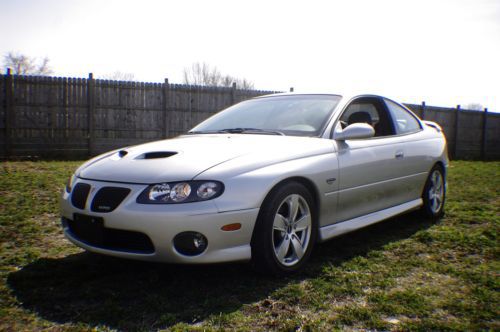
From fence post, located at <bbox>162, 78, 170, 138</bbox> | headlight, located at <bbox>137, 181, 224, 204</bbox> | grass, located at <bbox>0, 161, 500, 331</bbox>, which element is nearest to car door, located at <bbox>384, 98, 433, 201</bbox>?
grass, located at <bbox>0, 161, 500, 331</bbox>

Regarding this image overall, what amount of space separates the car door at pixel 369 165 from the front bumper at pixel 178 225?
1.08m

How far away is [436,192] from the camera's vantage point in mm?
5113

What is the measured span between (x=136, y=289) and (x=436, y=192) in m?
3.72

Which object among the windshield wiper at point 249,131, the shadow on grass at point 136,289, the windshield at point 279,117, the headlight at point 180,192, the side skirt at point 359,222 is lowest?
the shadow on grass at point 136,289

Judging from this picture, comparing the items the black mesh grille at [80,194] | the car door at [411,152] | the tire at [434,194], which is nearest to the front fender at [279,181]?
the black mesh grille at [80,194]

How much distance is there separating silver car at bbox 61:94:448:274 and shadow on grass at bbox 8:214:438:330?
0.23 metres

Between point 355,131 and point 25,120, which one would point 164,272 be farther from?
point 25,120

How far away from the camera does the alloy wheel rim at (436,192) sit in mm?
5012

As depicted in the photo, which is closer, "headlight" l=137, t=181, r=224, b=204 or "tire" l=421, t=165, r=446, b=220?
"headlight" l=137, t=181, r=224, b=204

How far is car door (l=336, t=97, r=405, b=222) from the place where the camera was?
3605 mm

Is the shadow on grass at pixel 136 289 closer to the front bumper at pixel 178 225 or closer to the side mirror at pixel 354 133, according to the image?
the front bumper at pixel 178 225

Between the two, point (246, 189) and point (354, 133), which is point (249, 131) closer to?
point (354, 133)

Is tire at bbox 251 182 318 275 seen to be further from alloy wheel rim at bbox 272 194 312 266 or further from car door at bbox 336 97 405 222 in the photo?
car door at bbox 336 97 405 222

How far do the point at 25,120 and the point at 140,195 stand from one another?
8.69m
